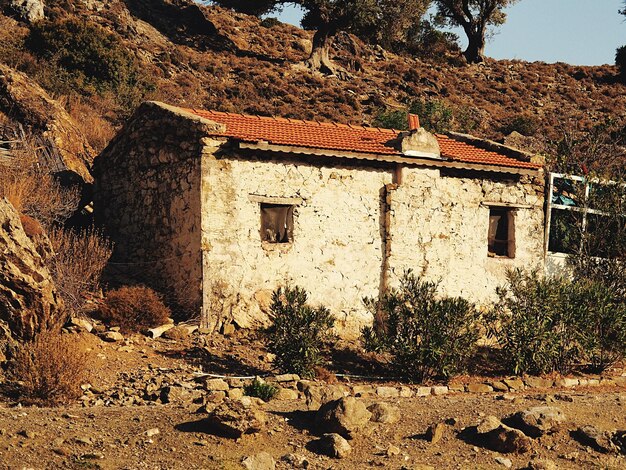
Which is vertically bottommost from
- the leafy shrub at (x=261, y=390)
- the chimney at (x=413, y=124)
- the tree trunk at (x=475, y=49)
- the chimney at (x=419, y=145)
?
the leafy shrub at (x=261, y=390)

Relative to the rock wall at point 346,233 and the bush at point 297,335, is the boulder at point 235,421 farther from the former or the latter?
the rock wall at point 346,233

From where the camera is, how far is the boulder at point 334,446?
9.93 metres

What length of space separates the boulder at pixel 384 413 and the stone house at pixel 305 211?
5273 mm

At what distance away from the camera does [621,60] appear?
182 feet

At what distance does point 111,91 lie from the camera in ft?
110

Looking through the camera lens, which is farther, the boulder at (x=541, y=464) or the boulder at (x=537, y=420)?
the boulder at (x=537, y=420)

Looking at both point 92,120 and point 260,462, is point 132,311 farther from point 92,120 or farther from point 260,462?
point 92,120

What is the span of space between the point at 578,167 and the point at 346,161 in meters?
6.78

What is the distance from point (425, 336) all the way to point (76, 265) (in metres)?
6.61

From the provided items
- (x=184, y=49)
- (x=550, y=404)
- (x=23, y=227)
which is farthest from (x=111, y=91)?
(x=550, y=404)

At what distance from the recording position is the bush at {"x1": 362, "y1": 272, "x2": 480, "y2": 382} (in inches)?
566

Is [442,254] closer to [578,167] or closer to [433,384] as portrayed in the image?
[433,384]

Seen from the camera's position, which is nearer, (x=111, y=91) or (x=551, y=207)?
(x=551, y=207)

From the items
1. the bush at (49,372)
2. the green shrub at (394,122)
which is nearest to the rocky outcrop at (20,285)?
the bush at (49,372)
